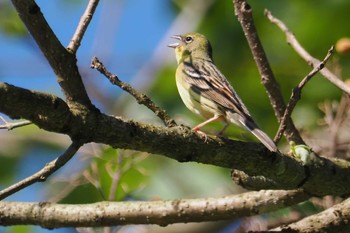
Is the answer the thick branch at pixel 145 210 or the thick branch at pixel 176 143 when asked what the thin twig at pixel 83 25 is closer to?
the thick branch at pixel 176 143

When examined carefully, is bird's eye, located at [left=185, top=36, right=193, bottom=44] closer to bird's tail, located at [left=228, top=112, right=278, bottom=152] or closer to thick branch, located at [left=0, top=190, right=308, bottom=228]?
bird's tail, located at [left=228, top=112, right=278, bottom=152]

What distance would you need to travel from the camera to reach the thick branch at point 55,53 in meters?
2.70

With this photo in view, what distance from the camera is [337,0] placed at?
6203 mm

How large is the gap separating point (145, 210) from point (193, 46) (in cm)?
234

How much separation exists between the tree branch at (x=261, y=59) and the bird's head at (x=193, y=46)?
186 cm

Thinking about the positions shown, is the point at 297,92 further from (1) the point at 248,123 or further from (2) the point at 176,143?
(1) the point at 248,123

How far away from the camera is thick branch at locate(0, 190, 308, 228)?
400 centimetres

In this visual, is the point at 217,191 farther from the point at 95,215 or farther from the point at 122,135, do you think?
the point at 122,135

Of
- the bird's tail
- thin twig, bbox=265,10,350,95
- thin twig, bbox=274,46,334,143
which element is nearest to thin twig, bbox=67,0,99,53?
thin twig, bbox=274,46,334,143

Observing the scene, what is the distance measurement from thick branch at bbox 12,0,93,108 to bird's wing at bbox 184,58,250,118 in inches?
78.7

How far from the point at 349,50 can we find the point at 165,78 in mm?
2071

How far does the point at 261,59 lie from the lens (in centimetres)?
405

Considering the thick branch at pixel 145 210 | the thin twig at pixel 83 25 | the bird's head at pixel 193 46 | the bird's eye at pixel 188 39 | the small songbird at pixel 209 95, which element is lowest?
the thick branch at pixel 145 210

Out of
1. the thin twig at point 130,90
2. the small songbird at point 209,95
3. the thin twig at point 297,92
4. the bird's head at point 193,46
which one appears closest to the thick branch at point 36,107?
the thin twig at point 130,90
